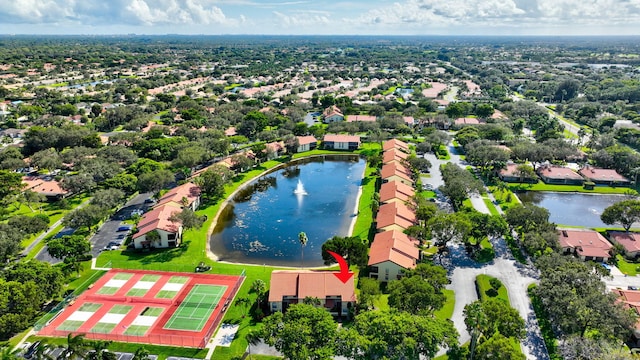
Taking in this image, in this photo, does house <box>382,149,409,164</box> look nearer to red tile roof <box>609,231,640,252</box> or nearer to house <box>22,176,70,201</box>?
red tile roof <box>609,231,640,252</box>

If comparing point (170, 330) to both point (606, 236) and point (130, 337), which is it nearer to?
point (130, 337)

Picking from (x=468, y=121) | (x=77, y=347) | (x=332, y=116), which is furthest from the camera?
(x=332, y=116)

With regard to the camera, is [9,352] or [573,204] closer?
[9,352]

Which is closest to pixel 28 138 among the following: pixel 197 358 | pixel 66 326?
pixel 66 326

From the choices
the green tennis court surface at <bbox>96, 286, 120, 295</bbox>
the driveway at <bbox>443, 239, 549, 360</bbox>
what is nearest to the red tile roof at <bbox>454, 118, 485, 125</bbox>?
the driveway at <bbox>443, 239, 549, 360</bbox>

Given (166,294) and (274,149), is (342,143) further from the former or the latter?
(166,294)

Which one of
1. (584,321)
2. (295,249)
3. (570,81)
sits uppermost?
(570,81)

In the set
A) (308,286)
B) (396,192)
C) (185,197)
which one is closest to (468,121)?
(396,192)
